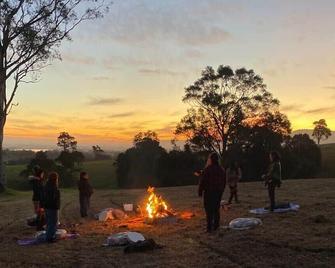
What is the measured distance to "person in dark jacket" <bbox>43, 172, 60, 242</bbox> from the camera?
1393cm

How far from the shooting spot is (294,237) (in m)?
12.6

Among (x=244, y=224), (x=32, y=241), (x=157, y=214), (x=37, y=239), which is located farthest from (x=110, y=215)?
(x=244, y=224)

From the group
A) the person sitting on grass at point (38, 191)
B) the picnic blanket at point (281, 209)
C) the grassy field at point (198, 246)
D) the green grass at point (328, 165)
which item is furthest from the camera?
the green grass at point (328, 165)

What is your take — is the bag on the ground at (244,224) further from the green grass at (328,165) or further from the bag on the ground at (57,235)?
the green grass at (328,165)

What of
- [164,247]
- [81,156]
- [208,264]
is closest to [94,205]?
[164,247]

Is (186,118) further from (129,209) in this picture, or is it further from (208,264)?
(208,264)

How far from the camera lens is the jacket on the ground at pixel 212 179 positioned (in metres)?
14.4

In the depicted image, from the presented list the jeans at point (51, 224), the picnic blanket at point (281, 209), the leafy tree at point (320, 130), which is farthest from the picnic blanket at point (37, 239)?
the leafy tree at point (320, 130)

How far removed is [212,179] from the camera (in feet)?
47.4

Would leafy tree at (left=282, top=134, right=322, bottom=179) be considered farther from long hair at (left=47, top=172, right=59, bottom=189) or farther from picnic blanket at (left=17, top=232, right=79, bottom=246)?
long hair at (left=47, top=172, right=59, bottom=189)

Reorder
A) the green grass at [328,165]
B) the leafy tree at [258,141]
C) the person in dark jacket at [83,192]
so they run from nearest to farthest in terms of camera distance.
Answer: the person in dark jacket at [83,192]
the leafy tree at [258,141]
the green grass at [328,165]

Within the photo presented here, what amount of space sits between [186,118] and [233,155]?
21.4ft

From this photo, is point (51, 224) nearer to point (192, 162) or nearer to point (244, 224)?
point (244, 224)

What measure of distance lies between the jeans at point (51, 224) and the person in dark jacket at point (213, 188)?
3.85 meters
